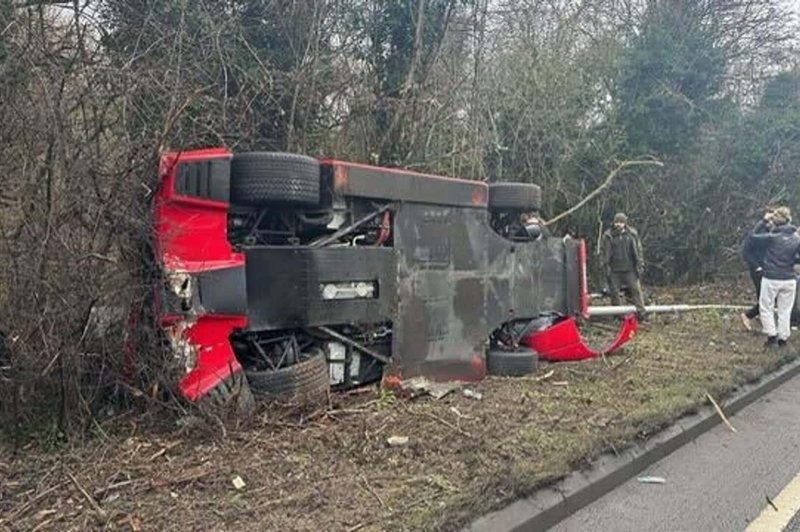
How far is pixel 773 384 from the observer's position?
305 inches

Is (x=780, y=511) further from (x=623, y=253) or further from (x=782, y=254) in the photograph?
(x=623, y=253)

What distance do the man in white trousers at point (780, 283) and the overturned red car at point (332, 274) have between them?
3.87 metres

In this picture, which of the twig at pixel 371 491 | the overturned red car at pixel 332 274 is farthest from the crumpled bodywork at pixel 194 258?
the twig at pixel 371 491

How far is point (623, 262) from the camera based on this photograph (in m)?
12.4

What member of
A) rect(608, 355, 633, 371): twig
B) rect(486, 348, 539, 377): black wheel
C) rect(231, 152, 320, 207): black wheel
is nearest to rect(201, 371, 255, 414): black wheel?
rect(231, 152, 320, 207): black wheel

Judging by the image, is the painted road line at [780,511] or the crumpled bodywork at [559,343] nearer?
the painted road line at [780,511]

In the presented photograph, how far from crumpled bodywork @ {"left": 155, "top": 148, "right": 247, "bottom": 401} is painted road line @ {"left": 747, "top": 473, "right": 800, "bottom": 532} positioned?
3.18 metres

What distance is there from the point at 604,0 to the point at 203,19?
11.5 m

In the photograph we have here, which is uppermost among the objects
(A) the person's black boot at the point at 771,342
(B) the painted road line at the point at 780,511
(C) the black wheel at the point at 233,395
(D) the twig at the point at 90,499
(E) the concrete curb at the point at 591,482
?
(C) the black wheel at the point at 233,395

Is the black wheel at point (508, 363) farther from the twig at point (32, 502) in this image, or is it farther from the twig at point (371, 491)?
the twig at point (32, 502)

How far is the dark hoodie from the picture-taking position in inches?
377

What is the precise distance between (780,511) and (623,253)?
332 inches

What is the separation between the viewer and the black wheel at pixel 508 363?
22.9 ft

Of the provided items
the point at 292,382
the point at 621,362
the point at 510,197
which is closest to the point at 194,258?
the point at 292,382
